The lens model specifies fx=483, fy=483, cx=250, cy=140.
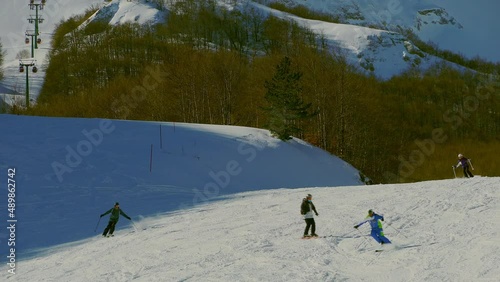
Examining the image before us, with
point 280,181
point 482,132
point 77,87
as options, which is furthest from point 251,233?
point 482,132

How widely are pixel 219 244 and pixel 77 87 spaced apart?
74.3 meters

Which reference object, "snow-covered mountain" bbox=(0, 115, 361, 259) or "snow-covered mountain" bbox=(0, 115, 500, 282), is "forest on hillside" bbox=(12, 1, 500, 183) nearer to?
"snow-covered mountain" bbox=(0, 115, 361, 259)

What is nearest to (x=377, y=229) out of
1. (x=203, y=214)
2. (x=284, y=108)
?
(x=203, y=214)

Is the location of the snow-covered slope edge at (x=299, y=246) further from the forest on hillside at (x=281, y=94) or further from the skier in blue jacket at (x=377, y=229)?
the forest on hillside at (x=281, y=94)

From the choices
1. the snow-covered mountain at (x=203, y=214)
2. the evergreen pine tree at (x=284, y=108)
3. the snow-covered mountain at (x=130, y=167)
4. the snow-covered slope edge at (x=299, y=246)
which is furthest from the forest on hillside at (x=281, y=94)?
the snow-covered slope edge at (x=299, y=246)

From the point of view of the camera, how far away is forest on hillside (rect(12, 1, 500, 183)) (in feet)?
184

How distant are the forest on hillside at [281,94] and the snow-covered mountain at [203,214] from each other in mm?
10640

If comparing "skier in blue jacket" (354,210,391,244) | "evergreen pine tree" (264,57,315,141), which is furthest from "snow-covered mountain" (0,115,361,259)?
"skier in blue jacket" (354,210,391,244)

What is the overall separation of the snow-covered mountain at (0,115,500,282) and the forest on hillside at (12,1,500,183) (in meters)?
10.6

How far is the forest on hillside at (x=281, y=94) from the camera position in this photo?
55938 millimetres

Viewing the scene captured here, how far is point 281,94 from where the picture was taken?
4128cm

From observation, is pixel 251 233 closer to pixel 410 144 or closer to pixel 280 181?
pixel 280 181

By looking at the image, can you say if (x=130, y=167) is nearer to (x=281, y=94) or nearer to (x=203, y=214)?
A: (x=203, y=214)

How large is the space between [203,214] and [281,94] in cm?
2216
